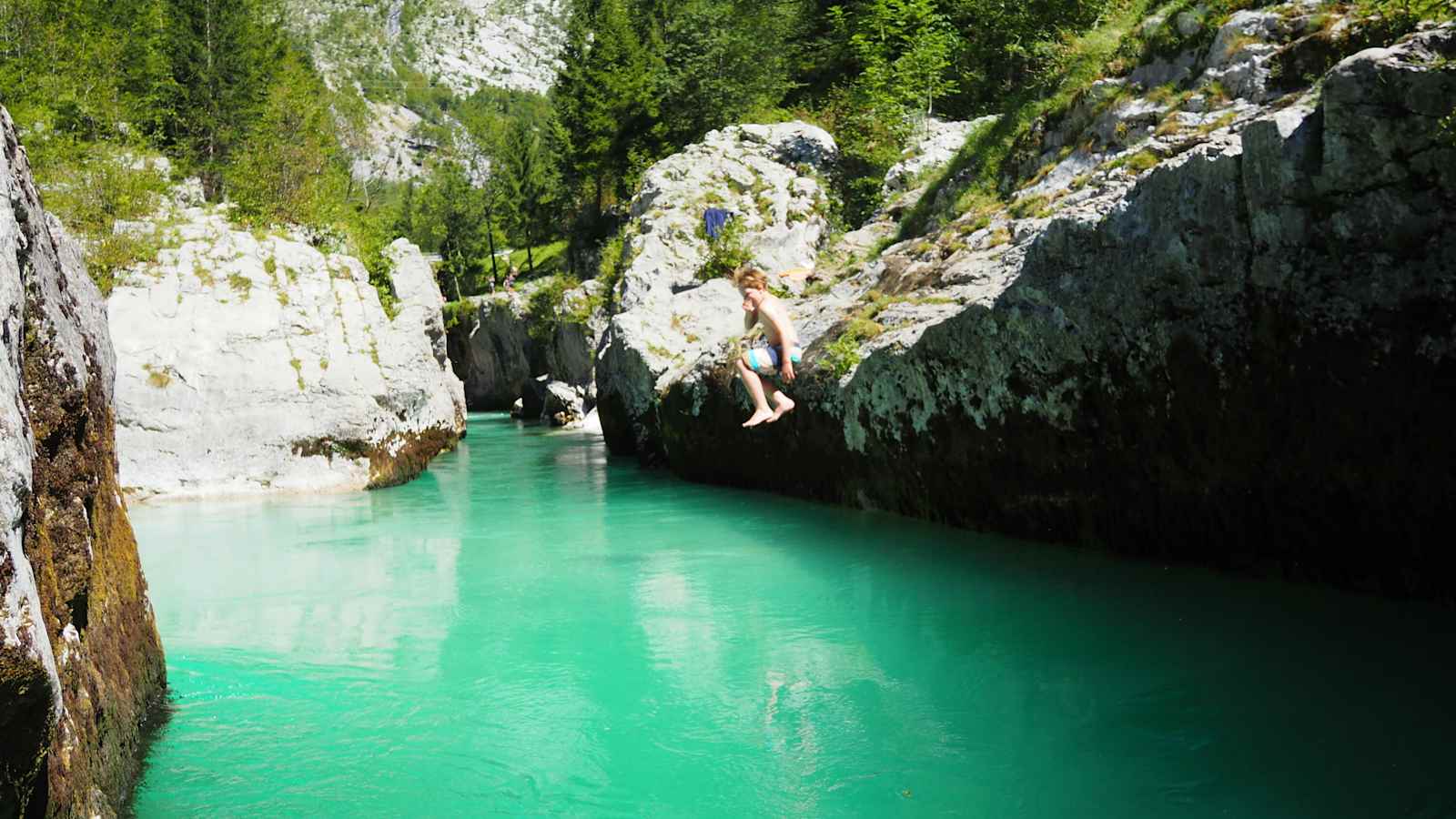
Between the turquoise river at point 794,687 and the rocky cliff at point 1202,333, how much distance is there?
2.26 feet

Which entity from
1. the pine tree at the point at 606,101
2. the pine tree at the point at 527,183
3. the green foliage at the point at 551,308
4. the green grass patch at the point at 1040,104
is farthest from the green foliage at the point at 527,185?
the green grass patch at the point at 1040,104

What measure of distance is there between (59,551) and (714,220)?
2435 centimetres

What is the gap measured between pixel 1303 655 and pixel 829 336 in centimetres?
1027

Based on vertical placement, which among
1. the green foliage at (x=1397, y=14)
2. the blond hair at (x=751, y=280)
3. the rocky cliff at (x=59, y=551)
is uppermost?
the green foliage at (x=1397, y=14)

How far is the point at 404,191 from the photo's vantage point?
98312 mm

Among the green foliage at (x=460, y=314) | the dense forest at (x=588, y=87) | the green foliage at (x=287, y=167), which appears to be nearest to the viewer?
the dense forest at (x=588, y=87)

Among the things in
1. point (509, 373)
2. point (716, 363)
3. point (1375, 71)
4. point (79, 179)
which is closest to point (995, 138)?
point (716, 363)

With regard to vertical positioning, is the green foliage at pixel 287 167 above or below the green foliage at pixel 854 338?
above

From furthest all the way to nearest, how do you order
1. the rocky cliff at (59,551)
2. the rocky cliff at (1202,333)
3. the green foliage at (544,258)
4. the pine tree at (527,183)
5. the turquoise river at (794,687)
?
the pine tree at (527,183)
the green foliage at (544,258)
the rocky cliff at (1202,333)
the turquoise river at (794,687)
the rocky cliff at (59,551)

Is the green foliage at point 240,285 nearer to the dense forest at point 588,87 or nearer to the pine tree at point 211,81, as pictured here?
the dense forest at point 588,87

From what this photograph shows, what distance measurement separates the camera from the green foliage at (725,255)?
27141 mm

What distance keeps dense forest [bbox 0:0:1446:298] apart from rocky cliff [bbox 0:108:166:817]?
1230 centimetres

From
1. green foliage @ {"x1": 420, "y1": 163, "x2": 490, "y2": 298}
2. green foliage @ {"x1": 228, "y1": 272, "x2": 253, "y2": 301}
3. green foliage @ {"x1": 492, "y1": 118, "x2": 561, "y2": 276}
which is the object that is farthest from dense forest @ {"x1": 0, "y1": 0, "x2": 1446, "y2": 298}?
green foliage @ {"x1": 420, "y1": 163, "x2": 490, "y2": 298}

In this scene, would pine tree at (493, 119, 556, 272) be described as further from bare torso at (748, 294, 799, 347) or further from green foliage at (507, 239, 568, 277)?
bare torso at (748, 294, 799, 347)
